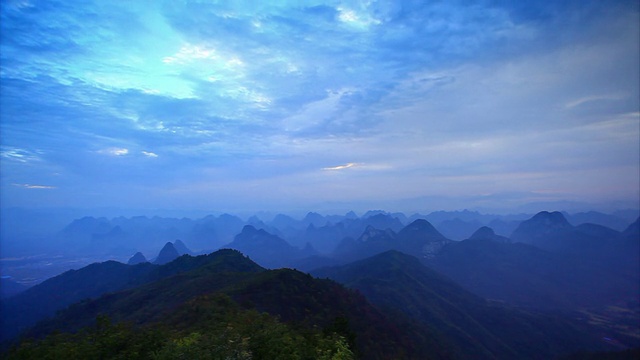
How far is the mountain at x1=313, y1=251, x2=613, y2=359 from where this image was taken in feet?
308

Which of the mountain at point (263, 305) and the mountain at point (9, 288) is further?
the mountain at point (9, 288)

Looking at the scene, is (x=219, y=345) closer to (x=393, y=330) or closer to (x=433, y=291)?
(x=393, y=330)

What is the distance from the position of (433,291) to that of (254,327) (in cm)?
13356

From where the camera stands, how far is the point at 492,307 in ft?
432

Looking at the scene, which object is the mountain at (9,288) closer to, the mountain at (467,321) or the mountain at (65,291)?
the mountain at (65,291)

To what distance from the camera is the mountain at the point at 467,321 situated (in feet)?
308

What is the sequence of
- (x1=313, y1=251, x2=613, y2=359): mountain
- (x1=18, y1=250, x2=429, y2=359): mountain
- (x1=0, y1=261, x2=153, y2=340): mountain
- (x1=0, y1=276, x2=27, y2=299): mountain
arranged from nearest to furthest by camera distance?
(x1=18, y1=250, x2=429, y2=359): mountain → (x1=313, y1=251, x2=613, y2=359): mountain → (x1=0, y1=261, x2=153, y2=340): mountain → (x1=0, y1=276, x2=27, y2=299): mountain

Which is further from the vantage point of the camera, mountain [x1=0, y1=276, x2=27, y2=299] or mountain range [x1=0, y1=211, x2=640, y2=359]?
mountain [x1=0, y1=276, x2=27, y2=299]

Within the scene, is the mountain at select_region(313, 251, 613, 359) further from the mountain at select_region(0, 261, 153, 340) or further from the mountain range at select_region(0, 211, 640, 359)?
the mountain at select_region(0, 261, 153, 340)

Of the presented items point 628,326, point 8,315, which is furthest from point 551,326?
point 8,315

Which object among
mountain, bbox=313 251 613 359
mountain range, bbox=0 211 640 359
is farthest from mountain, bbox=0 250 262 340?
mountain, bbox=313 251 613 359

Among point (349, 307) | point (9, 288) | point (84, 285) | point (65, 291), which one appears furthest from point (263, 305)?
point (9, 288)

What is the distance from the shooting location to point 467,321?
10869cm

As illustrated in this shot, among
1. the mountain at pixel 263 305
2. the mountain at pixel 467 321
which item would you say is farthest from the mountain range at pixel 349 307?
the mountain at pixel 467 321
